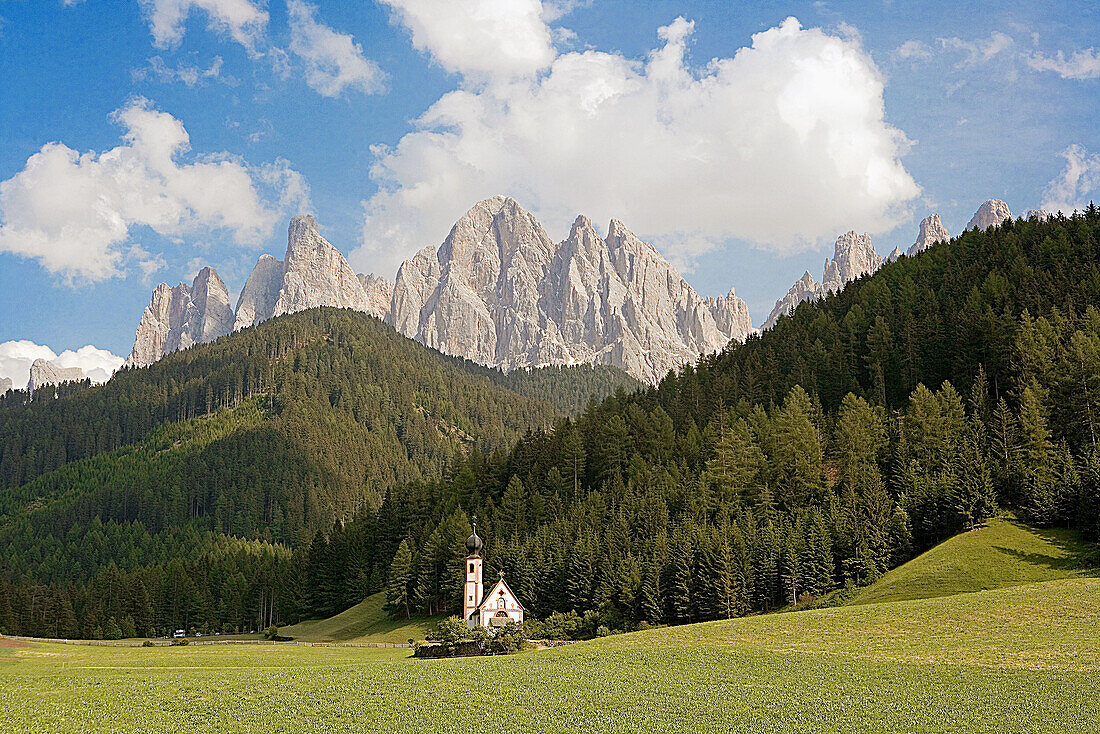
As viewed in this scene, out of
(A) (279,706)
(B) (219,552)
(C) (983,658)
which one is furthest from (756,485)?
(B) (219,552)

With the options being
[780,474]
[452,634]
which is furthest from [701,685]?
[780,474]

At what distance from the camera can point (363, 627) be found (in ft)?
362

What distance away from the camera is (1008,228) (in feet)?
467

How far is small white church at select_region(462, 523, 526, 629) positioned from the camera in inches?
3529

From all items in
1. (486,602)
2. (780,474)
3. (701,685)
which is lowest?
(701,685)

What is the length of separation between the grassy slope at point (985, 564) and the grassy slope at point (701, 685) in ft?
21.9

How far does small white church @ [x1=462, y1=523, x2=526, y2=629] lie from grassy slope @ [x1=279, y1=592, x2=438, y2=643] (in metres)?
8.82

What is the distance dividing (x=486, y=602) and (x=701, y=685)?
5418 cm

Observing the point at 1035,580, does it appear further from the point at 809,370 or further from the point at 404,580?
the point at 404,580

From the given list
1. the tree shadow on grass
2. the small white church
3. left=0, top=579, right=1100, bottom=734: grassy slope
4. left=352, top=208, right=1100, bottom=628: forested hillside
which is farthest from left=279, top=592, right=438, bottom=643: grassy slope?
the tree shadow on grass

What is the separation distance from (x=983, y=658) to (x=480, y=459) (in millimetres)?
105661

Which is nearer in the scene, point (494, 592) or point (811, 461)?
point (494, 592)

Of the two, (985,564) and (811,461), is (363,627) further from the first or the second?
(985,564)

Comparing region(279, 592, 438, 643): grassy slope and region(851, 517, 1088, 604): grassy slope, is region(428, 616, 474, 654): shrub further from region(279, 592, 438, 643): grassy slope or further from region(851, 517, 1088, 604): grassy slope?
region(851, 517, 1088, 604): grassy slope
